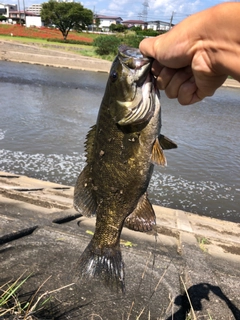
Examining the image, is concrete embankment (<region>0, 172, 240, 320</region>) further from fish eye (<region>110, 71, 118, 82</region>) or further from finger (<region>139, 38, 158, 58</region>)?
finger (<region>139, 38, 158, 58</region>)

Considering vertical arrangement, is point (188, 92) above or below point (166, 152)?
above

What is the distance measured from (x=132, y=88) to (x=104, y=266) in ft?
4.36

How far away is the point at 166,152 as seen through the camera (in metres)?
12.1

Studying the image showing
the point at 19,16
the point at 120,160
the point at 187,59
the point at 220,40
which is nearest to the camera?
the point at 220,40

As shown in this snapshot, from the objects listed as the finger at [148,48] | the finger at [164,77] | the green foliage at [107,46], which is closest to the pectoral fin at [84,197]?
the finger at [164,77]

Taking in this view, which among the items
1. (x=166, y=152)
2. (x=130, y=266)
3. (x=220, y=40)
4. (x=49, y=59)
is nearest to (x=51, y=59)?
Answer: (x=49, y=59)

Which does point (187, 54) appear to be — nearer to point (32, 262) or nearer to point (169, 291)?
point (169, 291)

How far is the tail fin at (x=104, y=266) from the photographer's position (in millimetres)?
2578

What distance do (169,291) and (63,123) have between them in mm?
11828

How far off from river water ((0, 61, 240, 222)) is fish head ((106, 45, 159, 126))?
672 cm

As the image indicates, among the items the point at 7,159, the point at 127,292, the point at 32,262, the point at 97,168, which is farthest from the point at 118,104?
the point at 7,159

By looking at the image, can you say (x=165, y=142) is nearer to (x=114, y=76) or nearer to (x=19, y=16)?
(x=114, y=76)

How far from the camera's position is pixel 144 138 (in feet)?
7.54

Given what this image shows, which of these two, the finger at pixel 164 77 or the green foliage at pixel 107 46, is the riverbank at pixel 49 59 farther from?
the finger at pixel 164 77
